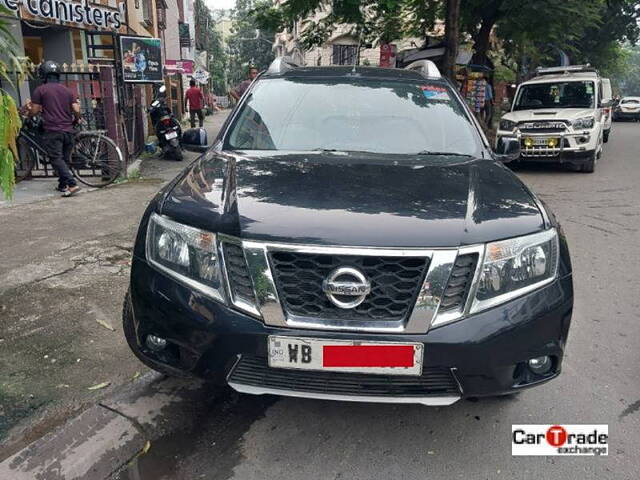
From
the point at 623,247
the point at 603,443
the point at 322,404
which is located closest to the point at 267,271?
the point at 322,404

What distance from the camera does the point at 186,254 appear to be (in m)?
2.39

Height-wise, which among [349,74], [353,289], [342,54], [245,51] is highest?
[245,51]

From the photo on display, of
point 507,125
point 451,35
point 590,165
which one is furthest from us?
point 451,35

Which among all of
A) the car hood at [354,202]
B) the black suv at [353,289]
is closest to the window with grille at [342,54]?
the car hood at [354,202]

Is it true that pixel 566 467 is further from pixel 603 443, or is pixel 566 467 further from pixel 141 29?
pixel 141 29

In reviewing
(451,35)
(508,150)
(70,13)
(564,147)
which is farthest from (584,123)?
(70,13)

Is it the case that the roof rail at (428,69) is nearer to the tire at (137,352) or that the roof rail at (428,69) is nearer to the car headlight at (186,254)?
the car headlight at (186,254)

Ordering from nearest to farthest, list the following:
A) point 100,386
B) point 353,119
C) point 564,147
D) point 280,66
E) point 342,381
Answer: point 342,381
point 100,386
point 353,119
point 280,66
point 564,147

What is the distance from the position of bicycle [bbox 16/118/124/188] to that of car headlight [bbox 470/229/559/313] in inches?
296

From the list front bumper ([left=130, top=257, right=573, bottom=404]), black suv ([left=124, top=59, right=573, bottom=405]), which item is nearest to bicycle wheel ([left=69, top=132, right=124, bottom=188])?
Answer: black suv ([left=124, top=59, right=573, bottom=405])

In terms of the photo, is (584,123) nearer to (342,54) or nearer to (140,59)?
(140,59)

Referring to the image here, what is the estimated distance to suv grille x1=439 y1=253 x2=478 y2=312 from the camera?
221 cm

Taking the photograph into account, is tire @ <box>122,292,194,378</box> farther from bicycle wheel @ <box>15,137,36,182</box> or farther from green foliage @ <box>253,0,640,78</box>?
green foliage @ <box>253,0,640,78</box>

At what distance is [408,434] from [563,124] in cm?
926
